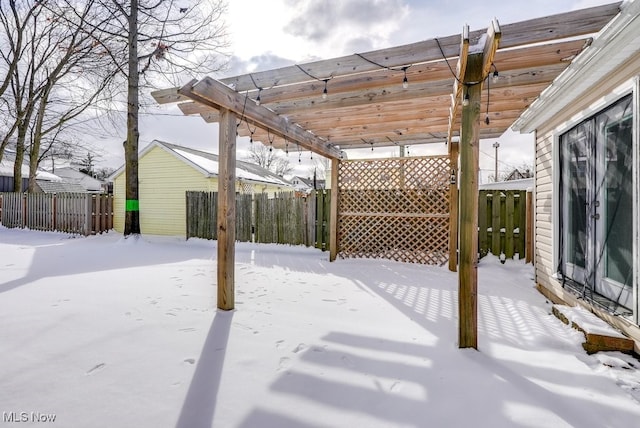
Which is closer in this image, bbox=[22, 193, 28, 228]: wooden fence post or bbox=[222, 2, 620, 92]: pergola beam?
bbox=[222, 2, 620, 92]: pergola beam

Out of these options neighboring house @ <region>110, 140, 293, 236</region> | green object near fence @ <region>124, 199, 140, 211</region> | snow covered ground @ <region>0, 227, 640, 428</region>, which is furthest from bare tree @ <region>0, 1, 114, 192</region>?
snow covered ground @ <region>0, 227, 640, 428</region>

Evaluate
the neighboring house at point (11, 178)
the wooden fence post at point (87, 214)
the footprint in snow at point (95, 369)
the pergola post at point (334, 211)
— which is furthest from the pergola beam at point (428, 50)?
the neighboring house at point (11, 178)

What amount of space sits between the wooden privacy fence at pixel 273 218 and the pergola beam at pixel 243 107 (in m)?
2.12

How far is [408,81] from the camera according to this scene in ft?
9.37

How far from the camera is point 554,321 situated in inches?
112

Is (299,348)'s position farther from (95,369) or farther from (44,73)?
(44,73)

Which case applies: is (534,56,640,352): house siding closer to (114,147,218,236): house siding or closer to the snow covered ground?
the snow covered ground

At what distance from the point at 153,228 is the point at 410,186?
27.8ft

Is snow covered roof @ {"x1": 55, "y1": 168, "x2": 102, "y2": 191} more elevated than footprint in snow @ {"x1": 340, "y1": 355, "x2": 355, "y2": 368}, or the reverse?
snow covered roof @ {"x1": 55, "y1": 168, "x2": 102, "y2": 191}

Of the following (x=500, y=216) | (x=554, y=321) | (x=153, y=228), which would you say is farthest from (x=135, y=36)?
(x=554, y=321)

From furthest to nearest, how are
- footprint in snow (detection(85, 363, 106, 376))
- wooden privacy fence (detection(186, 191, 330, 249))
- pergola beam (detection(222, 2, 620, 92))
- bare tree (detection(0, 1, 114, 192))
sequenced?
bare tree (detection(0, 1, 114, 192)) < wooden privacy fence (detection(186, 191, 330, 249)) < pergola beam (detection(222, 2, 620, 92)) < footprint in snow (detection(85, 363, 106, 376))

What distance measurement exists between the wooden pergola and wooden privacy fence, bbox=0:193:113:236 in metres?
7.57

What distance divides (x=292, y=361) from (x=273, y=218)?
542 centimetres

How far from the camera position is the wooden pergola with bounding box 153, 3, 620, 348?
86.7 inches
